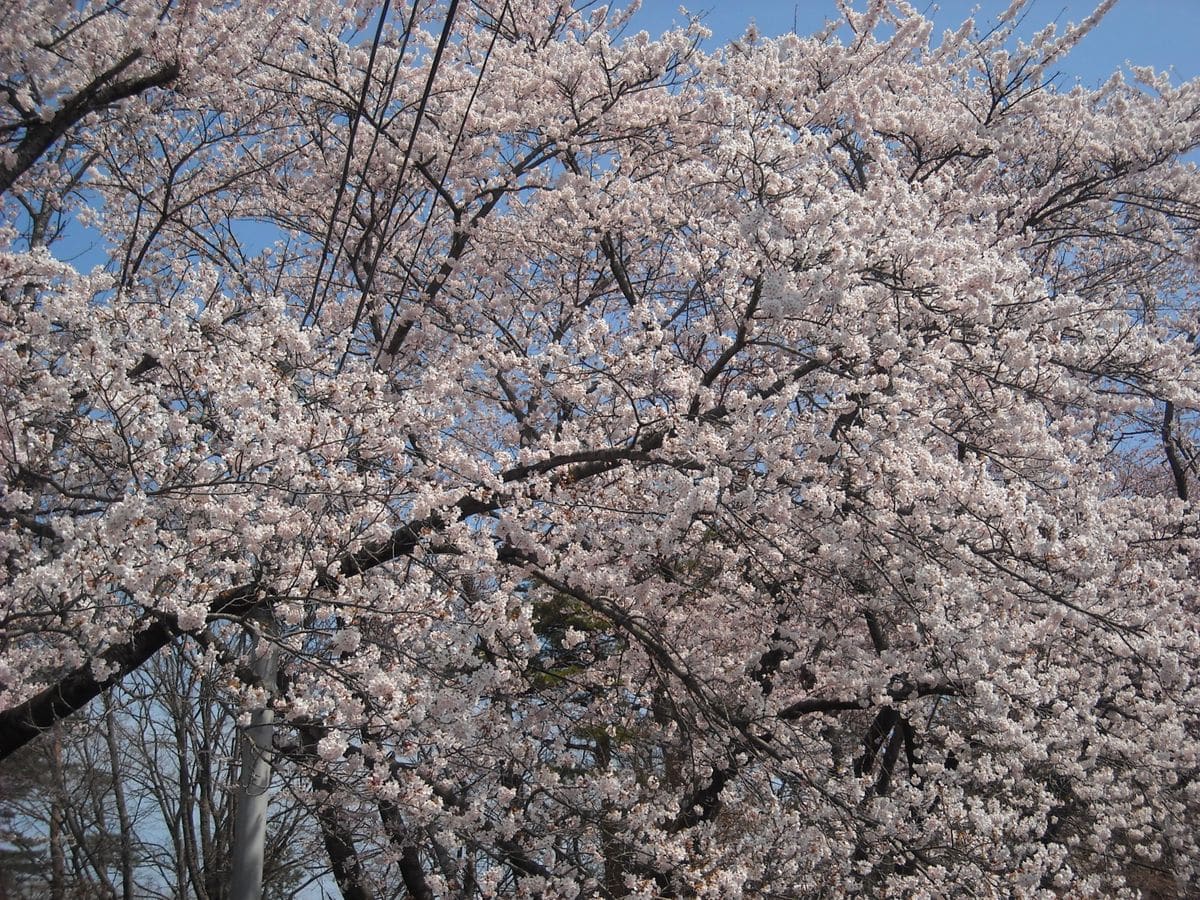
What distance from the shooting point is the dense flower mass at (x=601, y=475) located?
15.3 ft

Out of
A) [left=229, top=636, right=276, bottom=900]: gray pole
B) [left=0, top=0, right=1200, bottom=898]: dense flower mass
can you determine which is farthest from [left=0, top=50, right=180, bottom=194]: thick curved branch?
[left=229, top=636, right=276, bottom=900]: gray pole

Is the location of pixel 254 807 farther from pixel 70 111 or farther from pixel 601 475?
pixel 70 111

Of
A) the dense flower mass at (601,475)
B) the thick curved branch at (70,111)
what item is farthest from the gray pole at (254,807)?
the thick curved branch at (70,111)

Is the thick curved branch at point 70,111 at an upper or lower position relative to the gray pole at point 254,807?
upper

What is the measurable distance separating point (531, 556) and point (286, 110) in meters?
5.26

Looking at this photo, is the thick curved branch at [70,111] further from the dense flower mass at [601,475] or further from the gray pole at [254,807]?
the gray pole at [254,807]

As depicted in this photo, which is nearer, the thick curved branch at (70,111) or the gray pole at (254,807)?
the gray pole at (254,807)

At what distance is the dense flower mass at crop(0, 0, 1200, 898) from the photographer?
4.68 metres

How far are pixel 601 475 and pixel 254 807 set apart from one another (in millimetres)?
3048

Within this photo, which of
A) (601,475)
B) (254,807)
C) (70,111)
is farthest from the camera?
(601,475)

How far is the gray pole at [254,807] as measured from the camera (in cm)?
470

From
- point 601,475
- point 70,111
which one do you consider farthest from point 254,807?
point 70,111

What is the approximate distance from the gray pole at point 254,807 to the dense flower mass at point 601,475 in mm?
83

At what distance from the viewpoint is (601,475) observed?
21.9 ft
